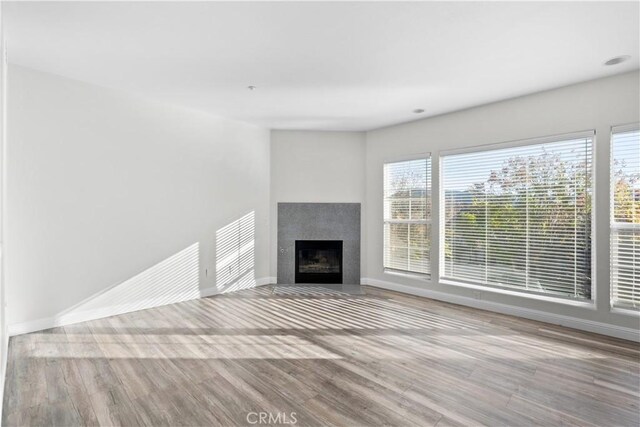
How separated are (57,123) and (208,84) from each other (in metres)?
1.63

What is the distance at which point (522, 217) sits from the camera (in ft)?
13.6

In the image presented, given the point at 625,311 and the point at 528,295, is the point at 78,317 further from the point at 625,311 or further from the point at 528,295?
the point at 625,311

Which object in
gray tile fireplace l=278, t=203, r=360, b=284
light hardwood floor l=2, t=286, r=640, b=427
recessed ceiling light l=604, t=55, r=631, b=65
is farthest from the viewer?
gray tile fireplace l=278, t=203, r=360, b=284

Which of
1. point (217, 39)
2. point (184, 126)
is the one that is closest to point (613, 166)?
point (217, 39)

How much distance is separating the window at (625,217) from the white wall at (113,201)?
4.74 metres

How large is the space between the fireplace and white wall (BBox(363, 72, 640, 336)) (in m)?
0.75

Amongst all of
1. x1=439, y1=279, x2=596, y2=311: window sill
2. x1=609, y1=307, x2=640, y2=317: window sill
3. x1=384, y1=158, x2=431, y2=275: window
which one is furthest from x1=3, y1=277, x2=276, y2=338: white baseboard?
x1=609, y1=307, x2=640, y2=317: window sill

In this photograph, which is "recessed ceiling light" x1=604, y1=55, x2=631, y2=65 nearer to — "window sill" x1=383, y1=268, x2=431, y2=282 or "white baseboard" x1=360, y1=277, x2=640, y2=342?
"white baseboard" x1=360, y1=277, x2=640, y2=342

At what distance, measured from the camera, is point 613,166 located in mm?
3494

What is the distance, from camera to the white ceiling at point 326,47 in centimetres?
238

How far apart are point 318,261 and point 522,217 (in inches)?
127

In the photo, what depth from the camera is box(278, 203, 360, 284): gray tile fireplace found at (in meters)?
5.88

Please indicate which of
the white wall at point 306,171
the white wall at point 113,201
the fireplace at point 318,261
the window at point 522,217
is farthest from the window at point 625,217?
the white wall at point 113,201

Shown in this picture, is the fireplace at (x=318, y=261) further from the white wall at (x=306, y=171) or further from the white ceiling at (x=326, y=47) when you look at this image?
the white ceiling at (x=326, y=47)
